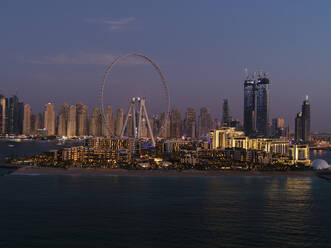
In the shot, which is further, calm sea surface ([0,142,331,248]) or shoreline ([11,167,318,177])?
shoreline ([11,167,318,177])

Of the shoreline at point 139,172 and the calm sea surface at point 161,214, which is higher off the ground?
the shoreline at point 139,172

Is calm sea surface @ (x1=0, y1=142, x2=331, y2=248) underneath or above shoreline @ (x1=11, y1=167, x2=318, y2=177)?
underneath

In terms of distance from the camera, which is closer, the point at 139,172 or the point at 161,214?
the point at 161,214

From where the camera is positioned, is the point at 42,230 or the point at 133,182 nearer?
the point at 42,230

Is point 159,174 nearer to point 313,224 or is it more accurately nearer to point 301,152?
point 313,224

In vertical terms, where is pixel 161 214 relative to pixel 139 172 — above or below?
below

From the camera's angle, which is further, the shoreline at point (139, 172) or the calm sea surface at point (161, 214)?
the shoreline at point (139, 172)

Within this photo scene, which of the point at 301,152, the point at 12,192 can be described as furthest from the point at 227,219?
the point at 301,152

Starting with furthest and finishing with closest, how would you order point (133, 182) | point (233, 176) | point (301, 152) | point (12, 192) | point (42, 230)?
point (301, 152) < point (233, 176) < point (133, 182) < point (12, 192) < point (42, 230)
